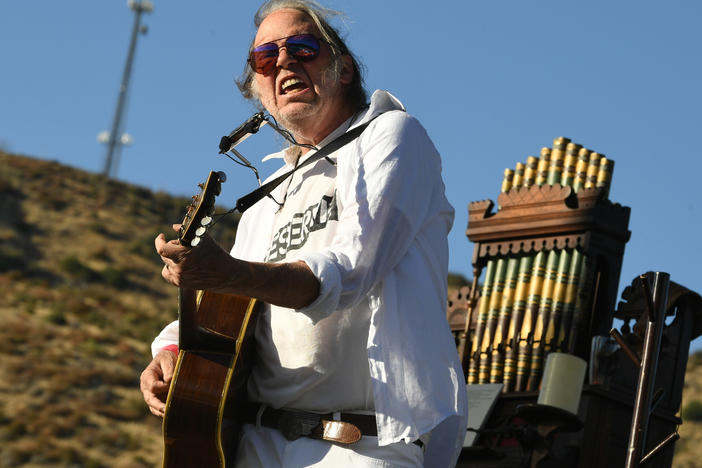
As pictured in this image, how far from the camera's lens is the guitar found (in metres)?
2.76

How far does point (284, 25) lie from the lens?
3107mm

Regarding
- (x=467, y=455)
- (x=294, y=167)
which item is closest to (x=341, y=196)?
(x=294, y=167)

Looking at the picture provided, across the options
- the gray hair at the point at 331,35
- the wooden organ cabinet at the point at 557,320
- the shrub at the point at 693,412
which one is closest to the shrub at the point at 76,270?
the shrub at the point at 693,412

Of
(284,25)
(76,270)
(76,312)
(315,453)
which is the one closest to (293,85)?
(284,25)

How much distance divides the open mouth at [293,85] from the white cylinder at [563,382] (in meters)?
2.42

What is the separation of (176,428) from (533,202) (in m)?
3.42

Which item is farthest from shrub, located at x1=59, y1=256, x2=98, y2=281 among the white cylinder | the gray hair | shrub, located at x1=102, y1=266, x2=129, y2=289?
the gray hair

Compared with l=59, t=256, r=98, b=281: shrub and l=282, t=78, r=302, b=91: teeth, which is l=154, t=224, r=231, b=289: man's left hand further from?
l=59, t=256, r=98, b=281: shrub

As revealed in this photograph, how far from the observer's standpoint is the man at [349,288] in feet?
Answer: 7.84

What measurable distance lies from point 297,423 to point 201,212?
663 millimetres

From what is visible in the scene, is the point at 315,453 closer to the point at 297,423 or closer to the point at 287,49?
the point at 297,423

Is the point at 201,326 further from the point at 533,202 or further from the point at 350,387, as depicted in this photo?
the point at 533,202

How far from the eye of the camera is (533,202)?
229 inches

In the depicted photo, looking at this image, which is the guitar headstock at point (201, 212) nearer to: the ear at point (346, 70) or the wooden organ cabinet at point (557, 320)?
the ear at point (346, 70)
